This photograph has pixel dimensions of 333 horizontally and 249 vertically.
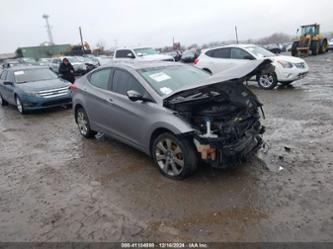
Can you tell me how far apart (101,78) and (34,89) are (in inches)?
177

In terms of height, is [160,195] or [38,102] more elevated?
[38,102]

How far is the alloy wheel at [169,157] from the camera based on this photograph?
3.87 m

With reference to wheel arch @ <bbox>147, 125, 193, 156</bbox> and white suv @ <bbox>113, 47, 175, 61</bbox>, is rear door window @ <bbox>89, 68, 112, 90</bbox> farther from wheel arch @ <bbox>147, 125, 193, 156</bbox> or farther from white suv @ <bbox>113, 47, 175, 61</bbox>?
white suv @ <bbox>113, 47, 175, 61</bbox>

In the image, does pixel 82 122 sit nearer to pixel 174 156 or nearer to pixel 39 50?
pixel 174 156

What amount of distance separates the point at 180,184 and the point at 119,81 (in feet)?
6.90

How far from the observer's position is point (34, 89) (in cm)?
884

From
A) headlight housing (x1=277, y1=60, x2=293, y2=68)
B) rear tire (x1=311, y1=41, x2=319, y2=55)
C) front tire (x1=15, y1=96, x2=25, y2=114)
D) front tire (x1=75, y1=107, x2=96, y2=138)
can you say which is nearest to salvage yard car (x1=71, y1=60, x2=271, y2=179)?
front tire (x1=75, y1=107, x2=96, y2=138)

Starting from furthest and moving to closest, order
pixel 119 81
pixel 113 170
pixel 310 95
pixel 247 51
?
pixel 247 51 → pixel 310 95 → pixel 119 81 → pixel 113 170

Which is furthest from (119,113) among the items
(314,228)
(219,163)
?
(314,228)

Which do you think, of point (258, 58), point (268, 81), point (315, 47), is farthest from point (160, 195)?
point (315, 47)

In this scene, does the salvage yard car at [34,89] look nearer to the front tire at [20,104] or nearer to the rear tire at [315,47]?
the front tire at [20,104]

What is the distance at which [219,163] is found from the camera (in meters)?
3.68

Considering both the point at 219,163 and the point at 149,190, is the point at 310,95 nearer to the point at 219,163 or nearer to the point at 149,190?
the point at 219,163

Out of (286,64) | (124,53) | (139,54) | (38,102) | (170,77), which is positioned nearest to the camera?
(170,77)
